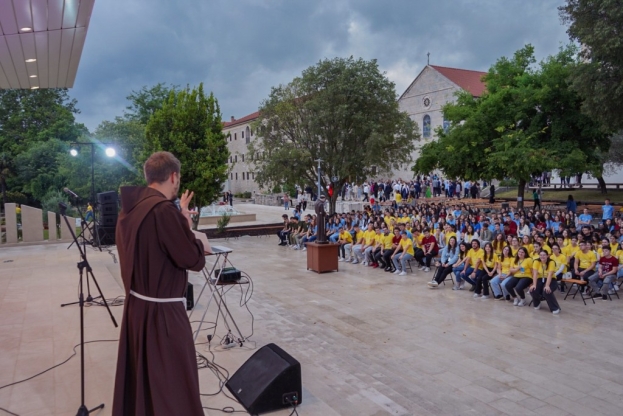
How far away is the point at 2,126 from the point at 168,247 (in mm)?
49142

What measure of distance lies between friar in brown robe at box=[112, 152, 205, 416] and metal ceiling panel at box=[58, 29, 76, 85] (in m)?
5.85

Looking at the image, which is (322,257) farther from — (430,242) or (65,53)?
(65,53)

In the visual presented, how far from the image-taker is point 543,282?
9.34 metres

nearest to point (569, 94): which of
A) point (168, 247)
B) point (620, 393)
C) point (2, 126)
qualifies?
point (620, 393)

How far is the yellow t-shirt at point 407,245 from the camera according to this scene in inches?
517

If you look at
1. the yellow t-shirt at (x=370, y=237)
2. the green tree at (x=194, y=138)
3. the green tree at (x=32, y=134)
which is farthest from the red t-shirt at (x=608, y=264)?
the green tree at (x=32, y=134)

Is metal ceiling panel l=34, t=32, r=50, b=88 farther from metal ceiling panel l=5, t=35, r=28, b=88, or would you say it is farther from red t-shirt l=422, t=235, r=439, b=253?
red t-shirt l=422, t=235, r=439, b=253

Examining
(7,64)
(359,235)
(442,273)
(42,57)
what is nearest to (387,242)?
(359,235)

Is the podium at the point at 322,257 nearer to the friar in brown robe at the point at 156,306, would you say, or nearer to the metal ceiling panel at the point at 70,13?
the metal ceiling panel at the point at 70,13

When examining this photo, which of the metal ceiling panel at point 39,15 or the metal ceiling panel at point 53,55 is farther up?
the metal ceiling panel at point 53,55

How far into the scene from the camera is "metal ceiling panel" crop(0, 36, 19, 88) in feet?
25.7

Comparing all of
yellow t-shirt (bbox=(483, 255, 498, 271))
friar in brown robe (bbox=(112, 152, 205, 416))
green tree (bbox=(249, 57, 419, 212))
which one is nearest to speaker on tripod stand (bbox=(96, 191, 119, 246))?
green tree (bbox=(249, 57, 419, 212))

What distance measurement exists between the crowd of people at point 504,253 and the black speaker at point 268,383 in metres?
6.36

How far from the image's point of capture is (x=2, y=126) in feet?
141
